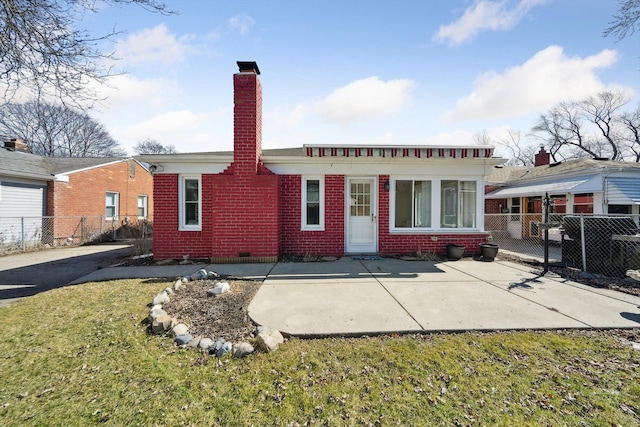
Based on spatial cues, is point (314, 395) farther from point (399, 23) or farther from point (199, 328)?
point (399, 23)

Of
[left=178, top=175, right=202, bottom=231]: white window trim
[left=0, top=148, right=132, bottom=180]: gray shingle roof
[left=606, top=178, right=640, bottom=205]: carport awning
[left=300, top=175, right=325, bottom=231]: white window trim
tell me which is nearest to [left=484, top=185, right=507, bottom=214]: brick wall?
[left=606, top=178, right=640, bottom=205]: carport awning

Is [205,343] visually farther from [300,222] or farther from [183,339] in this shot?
[300,222]

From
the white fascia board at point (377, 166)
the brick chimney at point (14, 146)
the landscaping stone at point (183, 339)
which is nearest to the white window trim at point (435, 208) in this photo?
the white fascia board at point (377, 166)

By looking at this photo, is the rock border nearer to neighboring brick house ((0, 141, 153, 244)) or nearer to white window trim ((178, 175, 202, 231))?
white window trim ((178, 175, 202, 231))

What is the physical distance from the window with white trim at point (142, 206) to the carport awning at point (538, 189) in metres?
23.3

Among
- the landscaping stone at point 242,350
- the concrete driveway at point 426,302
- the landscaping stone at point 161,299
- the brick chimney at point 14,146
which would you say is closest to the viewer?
the landscaping stone at point 242,350

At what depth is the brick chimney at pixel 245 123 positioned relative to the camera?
7.84m

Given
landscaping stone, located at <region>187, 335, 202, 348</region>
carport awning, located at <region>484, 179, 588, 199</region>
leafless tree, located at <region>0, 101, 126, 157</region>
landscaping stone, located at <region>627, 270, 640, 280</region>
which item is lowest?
landscaping stone, located at <region>187, 335, 202, 348</region>

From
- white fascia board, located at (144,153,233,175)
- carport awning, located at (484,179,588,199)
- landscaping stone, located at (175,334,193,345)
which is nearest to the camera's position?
landscaping stone, located at (175,334,193,345)

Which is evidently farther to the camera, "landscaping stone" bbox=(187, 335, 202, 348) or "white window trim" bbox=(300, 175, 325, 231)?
"white window trim" bbox=(300, 175, 325, 231)

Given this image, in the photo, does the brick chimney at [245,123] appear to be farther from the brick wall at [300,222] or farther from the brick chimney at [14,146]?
the brick chimney at [14,146]

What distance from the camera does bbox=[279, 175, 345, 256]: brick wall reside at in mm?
8797

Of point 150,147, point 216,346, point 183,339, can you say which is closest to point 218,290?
point 183,339

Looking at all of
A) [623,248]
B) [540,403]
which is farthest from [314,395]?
[623,248]
